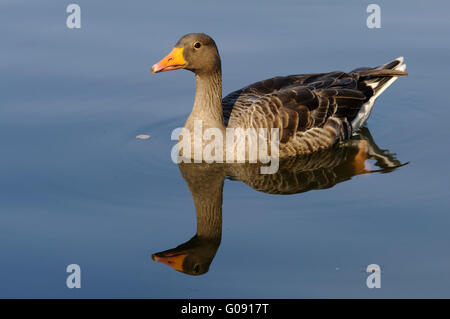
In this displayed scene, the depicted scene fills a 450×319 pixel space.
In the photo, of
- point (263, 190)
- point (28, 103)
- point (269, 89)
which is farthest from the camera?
point (28, 103)

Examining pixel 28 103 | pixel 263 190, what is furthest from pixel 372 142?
pixel 28 103

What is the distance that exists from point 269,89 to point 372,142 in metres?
2.04

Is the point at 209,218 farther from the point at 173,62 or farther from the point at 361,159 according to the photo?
the point at 361,159

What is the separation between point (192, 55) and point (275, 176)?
2340mm

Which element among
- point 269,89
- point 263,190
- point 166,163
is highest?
point 269,89

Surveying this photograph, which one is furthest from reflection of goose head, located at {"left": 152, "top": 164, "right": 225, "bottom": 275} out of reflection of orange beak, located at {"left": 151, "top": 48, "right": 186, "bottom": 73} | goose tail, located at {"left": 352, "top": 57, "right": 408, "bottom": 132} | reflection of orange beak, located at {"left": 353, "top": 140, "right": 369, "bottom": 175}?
goose tail, located at {"left": 352, "top": 57, "right": 408, "bottom": 132}

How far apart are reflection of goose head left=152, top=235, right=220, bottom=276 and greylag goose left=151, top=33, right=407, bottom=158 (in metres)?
2.60

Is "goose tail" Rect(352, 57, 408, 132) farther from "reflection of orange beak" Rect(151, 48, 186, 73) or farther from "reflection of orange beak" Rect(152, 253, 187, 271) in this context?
"reflection of orange beak" Rect(152, 253, 187, 271)

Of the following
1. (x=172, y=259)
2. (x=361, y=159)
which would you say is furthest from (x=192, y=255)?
(x=361, y=159)

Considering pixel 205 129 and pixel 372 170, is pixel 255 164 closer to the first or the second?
pixel 205 129

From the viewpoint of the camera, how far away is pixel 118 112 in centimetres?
1408

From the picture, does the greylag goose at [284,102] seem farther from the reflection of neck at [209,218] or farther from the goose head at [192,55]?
the reflection of neck at [209,218]

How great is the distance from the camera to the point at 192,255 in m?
9.61

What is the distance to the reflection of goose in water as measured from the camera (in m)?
10.1
